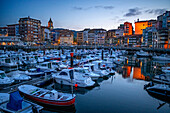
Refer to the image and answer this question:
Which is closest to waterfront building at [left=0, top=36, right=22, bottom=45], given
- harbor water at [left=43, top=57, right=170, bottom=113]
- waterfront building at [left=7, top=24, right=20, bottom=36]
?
waterfront building at [left=7, top=24, right=20, bottom=36]

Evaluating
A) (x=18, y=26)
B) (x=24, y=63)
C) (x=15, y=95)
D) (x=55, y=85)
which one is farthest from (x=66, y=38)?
(x=15, y=95)

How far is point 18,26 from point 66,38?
123 ft

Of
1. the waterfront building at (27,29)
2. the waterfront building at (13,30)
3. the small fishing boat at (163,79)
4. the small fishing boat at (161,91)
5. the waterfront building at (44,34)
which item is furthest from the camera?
the waterfront building at (44,34)

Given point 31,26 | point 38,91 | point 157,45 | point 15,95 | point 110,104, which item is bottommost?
→ point 110,104

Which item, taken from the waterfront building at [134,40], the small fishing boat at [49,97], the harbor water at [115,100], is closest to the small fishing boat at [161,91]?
the harbor water at [115,100]

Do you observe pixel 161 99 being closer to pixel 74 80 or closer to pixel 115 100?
pixel 115 100

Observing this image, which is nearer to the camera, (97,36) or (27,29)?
(27,29)

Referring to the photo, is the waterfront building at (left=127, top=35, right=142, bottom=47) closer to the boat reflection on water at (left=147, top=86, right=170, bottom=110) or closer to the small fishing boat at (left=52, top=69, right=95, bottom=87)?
the boat reflection on water at (left=147, top=86, right=170, bottom=110)

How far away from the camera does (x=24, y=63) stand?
36.5 metres

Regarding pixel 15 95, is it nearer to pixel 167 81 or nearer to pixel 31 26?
pixel 167 81

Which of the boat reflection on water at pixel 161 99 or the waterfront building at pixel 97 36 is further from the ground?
the waterfront building at pixel 97 36

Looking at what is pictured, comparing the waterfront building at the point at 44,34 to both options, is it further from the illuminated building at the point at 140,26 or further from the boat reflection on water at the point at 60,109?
the boat reflection on water at the point at 60,109

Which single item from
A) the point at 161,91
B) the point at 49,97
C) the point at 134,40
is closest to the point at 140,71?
the point at 161,91

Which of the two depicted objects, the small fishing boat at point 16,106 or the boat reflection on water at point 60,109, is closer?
the small fishing boat at point 16,106
